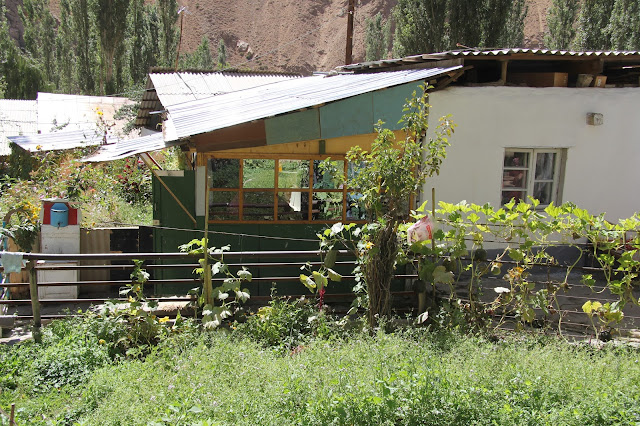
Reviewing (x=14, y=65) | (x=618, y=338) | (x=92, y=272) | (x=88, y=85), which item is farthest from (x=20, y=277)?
(x=88, y=85)

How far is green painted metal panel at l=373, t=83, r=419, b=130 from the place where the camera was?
7.04 metres

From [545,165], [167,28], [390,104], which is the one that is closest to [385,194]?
[390,104]

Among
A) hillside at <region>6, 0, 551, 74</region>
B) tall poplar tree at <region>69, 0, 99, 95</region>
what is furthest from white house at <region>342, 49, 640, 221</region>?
hillside at <region>6, 0, 551, 74</region>

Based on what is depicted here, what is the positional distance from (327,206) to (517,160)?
347cm

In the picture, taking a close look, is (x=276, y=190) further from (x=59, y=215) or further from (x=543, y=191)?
(x=543, y=191)

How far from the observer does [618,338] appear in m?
5.54

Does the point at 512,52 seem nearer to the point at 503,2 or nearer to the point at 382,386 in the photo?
the point at 382,386

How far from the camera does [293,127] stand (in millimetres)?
6660

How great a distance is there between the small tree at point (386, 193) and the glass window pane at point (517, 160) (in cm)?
351

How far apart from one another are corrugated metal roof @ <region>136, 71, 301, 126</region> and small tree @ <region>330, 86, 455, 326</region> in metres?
7.92

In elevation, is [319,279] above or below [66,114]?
below

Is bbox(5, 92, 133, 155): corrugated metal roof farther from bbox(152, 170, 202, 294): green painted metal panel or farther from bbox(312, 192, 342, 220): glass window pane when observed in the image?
bbox(312, 192, 342, 220): glass window pane

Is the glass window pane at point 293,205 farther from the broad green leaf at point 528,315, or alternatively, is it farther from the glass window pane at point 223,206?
the broad green leaf at point 528,315

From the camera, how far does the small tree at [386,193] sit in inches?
212
